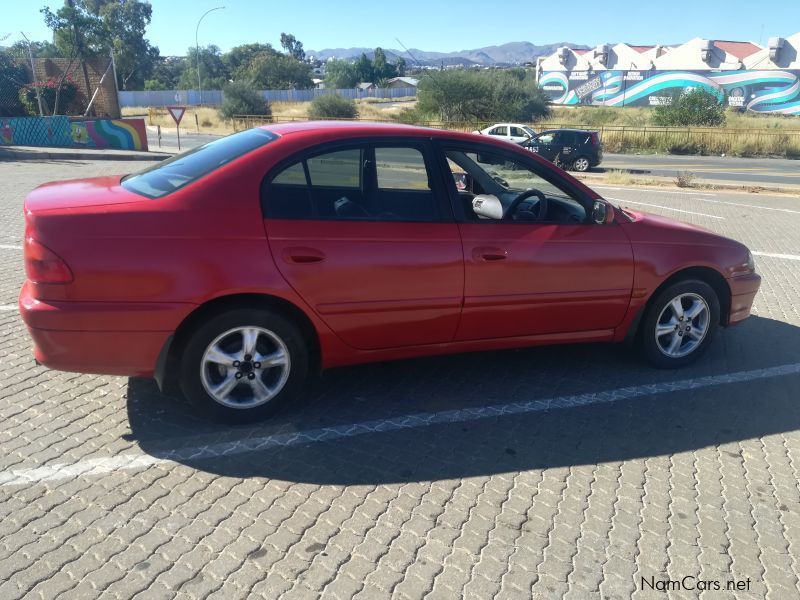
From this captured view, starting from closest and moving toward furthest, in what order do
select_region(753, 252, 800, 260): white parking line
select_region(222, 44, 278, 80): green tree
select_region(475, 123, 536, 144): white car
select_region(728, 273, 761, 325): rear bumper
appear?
select_region(728, 273, 761, 325): rear bumper
select_region(753, 252, 800, 260): white parking line
select_region(475, 123, 536, 144): white car
select_region(222, 44, 278, 80): green tree

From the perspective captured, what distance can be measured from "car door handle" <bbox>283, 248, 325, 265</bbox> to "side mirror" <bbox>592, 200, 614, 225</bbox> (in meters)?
1.89

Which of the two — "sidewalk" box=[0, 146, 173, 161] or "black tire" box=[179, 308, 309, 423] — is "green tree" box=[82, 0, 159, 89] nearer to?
"sidewalk" box=[0, 146, 173, 161]

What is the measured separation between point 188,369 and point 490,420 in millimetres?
1778

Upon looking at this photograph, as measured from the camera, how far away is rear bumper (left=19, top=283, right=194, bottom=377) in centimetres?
341

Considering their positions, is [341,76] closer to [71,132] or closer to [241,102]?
[241,102]

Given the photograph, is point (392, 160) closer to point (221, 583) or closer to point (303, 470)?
point (303, 470)

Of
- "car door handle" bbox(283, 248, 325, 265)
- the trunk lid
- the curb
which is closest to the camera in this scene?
the trunk lid

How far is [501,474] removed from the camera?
3.49 m

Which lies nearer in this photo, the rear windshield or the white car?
the rear windshield

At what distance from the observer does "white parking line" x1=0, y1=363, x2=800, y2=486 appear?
11.1 ft

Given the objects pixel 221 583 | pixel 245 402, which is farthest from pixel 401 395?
pixel 221 583

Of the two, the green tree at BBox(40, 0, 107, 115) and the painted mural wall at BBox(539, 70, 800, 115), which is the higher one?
the green tree at BBox(40, 0, 107, 115)

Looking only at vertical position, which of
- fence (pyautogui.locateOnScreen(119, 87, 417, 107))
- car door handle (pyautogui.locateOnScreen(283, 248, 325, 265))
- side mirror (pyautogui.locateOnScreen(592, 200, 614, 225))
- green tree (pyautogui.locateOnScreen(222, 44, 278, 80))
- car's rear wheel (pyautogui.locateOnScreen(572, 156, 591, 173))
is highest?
green tree (pyautogui.locateOnScreen(222, 44, 278, 80))

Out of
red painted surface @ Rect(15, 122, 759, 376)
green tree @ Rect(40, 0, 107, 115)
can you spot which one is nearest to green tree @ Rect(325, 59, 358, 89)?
green tree @ Rect(40, 0, 107, 115)
